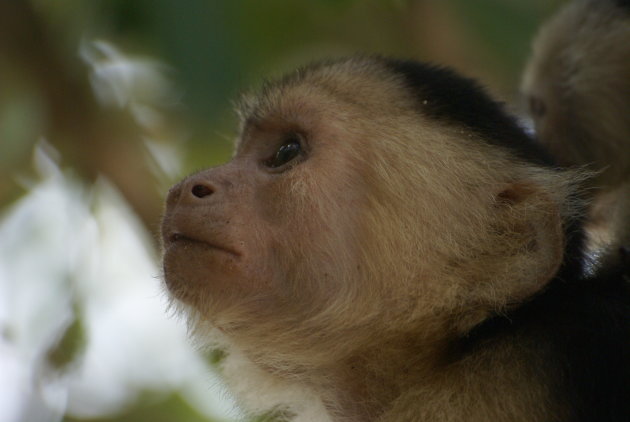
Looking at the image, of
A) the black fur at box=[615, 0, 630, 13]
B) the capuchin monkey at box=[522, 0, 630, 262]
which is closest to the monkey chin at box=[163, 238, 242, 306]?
the capuchin monkey at box=[522, 0, 630, 262]

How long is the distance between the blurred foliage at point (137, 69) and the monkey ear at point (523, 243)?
3.49ft

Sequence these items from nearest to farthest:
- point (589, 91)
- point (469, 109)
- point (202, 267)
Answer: point (202, 267) → point (469, 109) → point (589, 91)

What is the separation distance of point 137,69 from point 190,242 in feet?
7.92

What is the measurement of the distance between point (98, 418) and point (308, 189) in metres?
2.58

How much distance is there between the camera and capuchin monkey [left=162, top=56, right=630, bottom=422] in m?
3.66

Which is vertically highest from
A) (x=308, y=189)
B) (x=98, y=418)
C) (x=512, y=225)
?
(x=98, y=418)

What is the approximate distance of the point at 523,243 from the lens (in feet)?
12.5

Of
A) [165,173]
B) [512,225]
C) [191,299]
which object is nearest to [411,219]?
[512,225]

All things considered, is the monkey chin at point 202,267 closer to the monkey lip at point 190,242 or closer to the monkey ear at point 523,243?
the monkey lip at point 190,242

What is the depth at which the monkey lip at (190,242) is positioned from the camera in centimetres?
377

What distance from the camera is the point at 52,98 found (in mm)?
5758

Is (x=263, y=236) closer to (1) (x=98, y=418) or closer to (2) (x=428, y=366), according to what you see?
(2) (x=428, y=366)

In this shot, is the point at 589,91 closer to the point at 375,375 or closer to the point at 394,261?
the point at 394,261

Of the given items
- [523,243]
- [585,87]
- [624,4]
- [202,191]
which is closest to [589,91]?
[585,87]
